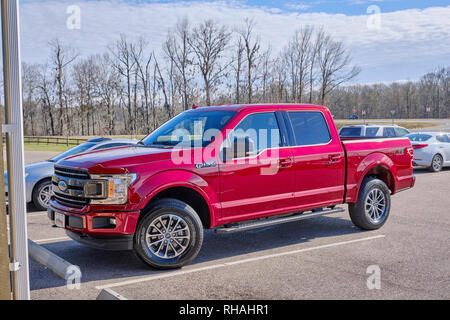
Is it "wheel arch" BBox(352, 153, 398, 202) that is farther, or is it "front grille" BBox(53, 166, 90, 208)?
"wheel arch" BBox(352, 153, 398, 202)

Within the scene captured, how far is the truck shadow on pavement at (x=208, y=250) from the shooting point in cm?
548

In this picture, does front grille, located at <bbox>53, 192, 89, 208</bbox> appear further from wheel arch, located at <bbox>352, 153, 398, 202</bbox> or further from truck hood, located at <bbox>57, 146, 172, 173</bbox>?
wheel arch, located at <bbox>352, 153, 398, 202</bbox>

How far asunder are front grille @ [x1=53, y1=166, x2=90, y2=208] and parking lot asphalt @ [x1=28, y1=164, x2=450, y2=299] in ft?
2.92

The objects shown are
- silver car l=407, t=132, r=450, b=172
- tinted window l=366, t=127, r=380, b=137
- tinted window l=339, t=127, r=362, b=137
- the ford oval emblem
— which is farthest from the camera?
tinted window l=366, t=127, r=380, b=137

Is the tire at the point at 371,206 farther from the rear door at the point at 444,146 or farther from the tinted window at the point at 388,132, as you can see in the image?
the tinted window at the point at 388,132

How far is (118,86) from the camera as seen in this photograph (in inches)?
2416

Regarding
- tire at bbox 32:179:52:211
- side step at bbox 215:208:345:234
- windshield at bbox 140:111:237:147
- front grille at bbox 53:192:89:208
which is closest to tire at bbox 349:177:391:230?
side step at bbox 215:208:345:234

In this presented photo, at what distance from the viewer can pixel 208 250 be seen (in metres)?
6.62

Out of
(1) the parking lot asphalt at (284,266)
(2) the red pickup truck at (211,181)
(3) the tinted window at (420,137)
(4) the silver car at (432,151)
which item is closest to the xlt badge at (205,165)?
(2) the red pickup truck at (211,181)

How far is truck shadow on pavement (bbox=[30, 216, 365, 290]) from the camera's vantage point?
5477 mm

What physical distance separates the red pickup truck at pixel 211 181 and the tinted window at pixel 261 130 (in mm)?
16
